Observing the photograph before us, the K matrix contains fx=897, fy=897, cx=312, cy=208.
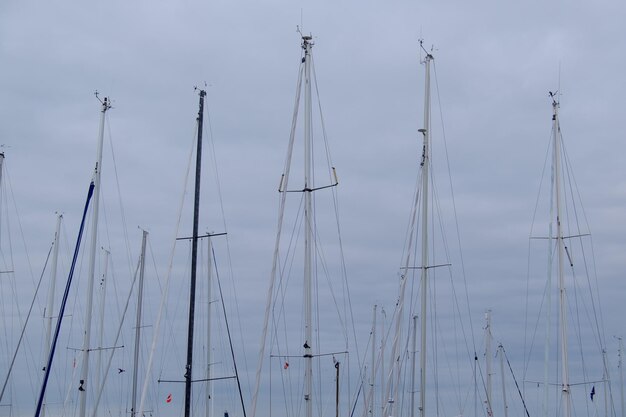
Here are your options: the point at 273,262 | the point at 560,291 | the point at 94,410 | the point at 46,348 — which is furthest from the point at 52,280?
the point at 560,291

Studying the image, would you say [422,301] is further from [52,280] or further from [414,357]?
[52,280]

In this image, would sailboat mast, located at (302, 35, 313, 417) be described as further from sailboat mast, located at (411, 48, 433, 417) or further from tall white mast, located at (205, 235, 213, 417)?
tall white mast, located at (205, 235, 213, 417)

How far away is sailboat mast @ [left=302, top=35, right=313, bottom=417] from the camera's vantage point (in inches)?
1249

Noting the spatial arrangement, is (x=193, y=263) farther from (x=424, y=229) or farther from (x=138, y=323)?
(x=138, y=323)

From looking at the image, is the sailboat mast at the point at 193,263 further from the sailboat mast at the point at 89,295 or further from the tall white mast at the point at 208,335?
the tall white mast at the point at 208,335

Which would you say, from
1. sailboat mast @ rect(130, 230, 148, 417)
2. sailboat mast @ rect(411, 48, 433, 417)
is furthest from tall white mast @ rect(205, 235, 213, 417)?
sailboat mast @ rect(411, 48, 433, 417)

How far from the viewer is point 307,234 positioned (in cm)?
3334

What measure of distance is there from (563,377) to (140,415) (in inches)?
773

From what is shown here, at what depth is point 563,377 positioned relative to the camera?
40.2 metres

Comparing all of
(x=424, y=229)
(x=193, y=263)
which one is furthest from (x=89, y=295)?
(x=424, y=229)

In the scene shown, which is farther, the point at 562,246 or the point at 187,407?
the point at 562,246

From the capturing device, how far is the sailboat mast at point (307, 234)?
31.7 m

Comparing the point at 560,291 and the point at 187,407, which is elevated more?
the point at 560,291

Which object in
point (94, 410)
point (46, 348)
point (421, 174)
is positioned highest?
point (421, 174)
